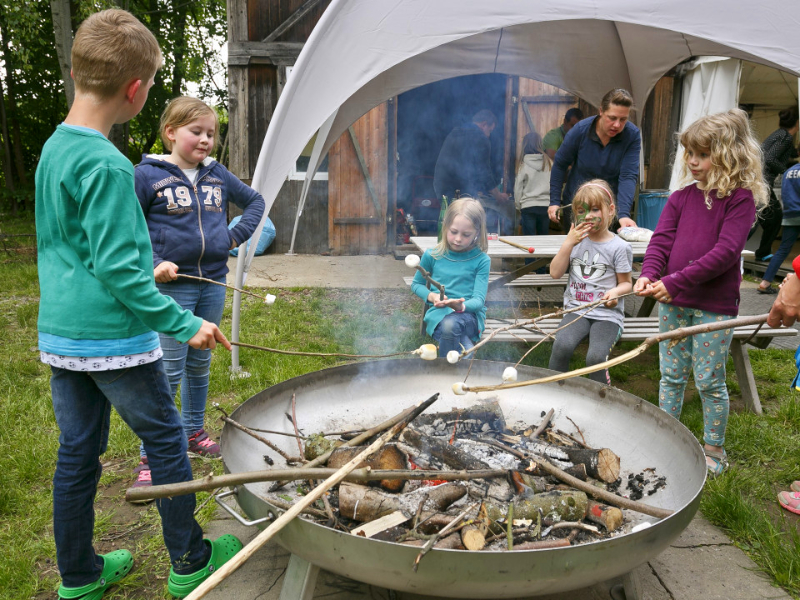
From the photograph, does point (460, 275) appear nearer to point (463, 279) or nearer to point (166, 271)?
point (463, 279)

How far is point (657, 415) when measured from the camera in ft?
7.92

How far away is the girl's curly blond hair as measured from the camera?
8.74 feet

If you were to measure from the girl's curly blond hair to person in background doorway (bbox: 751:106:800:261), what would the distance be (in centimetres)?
510

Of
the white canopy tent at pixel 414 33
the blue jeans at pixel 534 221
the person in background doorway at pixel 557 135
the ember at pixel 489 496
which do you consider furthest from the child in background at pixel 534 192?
the ember at pixel 489 496

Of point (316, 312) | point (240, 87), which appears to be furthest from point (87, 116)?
point (240, 87)

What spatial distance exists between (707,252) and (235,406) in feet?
8.82

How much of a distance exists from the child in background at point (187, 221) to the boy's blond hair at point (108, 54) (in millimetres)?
939

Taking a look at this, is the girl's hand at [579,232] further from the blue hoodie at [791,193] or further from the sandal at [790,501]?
the blue hoodie at [791,193]

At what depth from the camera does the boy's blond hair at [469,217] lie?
337cm

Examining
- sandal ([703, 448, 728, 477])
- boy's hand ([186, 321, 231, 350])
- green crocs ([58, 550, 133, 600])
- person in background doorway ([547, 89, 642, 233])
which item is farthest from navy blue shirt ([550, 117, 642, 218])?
green crocs ([58, 550, 133, 600])

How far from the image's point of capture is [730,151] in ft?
8.78

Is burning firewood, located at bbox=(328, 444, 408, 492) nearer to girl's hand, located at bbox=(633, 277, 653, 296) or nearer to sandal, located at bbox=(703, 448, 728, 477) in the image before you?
girl's hand, located at bbox=(633, 277, 653, 296)

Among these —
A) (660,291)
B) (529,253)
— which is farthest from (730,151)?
(529,253)

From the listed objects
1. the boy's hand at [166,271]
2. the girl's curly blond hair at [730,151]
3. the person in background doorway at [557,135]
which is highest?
Result: the person in background doorway at [557,135]
